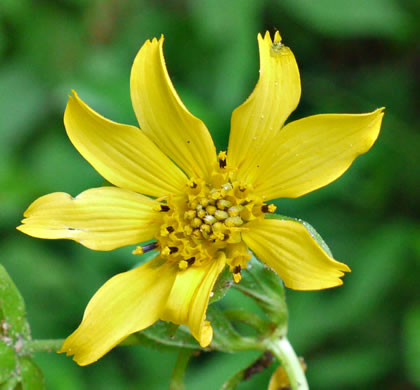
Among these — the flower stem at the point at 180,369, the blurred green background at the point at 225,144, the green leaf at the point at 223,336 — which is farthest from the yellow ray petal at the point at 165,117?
the blurred green background at the point at 225,144

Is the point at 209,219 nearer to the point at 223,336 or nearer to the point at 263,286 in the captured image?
the point at 263,286

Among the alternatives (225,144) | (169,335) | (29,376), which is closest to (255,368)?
(169,335)

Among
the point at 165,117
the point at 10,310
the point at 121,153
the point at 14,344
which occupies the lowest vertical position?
the point at 14,344

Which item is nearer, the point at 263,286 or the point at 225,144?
the point at 263,286

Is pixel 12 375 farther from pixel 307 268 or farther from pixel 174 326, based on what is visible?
pixel 307 268

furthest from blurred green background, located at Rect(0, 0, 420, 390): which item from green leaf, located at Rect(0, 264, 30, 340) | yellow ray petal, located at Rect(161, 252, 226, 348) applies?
yellow ray petal, located at Rect(161, 252, 226, 348)

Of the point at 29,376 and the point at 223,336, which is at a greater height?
the point at 223,336
